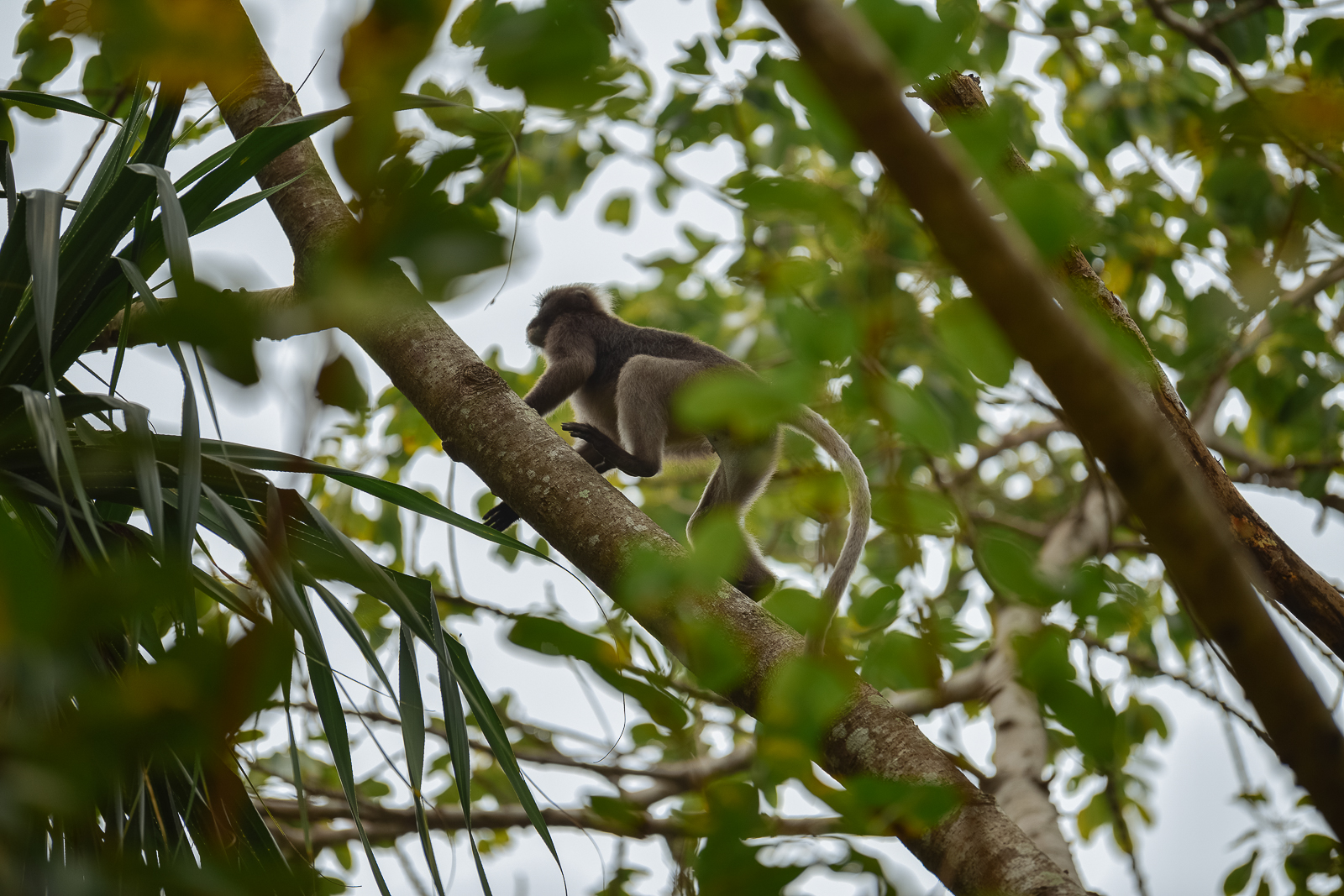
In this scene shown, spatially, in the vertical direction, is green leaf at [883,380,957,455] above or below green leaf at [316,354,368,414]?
above

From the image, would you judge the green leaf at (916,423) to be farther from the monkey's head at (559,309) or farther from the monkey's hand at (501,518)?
the monkey's head at (559,309)

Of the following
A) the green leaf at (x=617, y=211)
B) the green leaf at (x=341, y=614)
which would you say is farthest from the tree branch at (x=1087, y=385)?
the green leaf at (x=617, y=211)

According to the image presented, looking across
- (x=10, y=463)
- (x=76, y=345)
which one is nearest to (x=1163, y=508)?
(x=10, y=463)

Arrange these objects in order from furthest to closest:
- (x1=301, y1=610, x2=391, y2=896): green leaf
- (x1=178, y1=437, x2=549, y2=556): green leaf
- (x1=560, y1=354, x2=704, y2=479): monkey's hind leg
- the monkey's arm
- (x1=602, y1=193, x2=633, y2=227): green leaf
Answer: (x1=602, y1=193, x2=633, y2=227): green leaf, the monkey's arm, (x1=560, y1=354, x2=704, y2=479): monkey's hind leg, (x1=178, y1=437, x2=549, y2=556): green leaf, (x1=301, y1=610, x2=391, y2=896): green leaf

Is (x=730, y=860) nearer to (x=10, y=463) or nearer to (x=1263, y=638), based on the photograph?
(x=1263, y=638)

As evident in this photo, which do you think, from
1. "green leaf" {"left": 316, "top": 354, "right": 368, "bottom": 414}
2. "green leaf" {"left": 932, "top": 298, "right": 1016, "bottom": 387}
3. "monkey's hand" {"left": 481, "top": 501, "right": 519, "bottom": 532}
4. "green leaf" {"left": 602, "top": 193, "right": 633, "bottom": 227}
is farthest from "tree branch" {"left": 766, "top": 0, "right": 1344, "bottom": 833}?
"green leaf" {"left": 602, "top": 193, "right": 633, "bottom": 227}

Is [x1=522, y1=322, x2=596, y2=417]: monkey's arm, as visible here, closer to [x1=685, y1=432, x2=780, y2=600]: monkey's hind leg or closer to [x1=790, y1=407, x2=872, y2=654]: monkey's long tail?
[x1=685, y1=432, x2=780, y2=600]: monkey's hind leg

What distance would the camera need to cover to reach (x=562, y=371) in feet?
14.1

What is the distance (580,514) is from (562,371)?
94.5 inches

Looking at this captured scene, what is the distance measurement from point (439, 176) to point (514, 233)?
0.21 ft

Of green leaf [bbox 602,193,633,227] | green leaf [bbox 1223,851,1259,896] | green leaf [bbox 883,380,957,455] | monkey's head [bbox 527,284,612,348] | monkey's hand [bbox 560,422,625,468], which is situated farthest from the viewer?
monkey's head [bbox 527,284,612,348]

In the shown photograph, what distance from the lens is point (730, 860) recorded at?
0.65 m

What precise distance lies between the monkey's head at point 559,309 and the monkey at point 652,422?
0.09 meters

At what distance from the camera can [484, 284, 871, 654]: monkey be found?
3.51 metres
